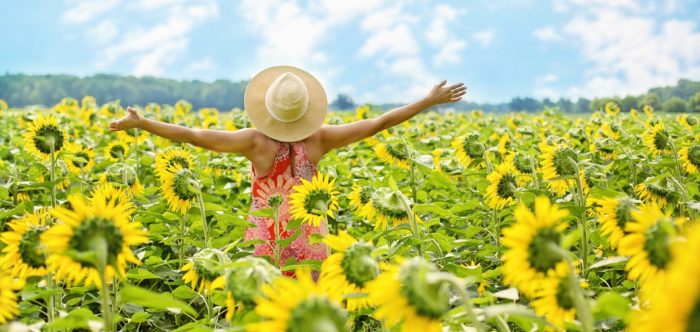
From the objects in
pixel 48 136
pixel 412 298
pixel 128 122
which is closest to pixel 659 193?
pixel 412 298

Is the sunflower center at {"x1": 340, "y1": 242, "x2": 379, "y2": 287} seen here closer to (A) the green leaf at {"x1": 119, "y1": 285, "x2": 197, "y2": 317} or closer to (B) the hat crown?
(A) the green leaf at {"x1": 119, "y1": 285, "x2": 197, "y2": 317}

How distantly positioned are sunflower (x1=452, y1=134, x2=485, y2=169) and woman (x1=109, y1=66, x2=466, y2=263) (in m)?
0.32

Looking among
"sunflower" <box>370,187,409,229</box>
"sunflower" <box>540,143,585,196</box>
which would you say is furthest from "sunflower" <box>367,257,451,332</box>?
"sunflower" <box>540,143,585,196</box>

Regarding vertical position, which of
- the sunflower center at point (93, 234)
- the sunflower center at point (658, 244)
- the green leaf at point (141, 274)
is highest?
the sunflower center at point (93, 234)

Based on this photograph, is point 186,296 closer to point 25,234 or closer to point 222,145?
point 25,234

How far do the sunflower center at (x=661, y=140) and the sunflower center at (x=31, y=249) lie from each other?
356 cm

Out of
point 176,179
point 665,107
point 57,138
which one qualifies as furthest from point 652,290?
point 665,107

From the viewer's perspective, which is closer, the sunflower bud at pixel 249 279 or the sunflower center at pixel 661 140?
the sunflower bud at pixel 249 279

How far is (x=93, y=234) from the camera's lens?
1490 millimetres

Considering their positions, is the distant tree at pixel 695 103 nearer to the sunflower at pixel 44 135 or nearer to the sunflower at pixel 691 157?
the sunflower at pixel 691 157

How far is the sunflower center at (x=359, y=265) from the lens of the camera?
1.56 metres

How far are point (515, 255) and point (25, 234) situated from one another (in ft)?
4.32

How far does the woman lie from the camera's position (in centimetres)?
346

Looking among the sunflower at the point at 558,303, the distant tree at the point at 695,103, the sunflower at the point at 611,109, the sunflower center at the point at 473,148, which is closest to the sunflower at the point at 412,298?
the sunflower at the point at 558,303
